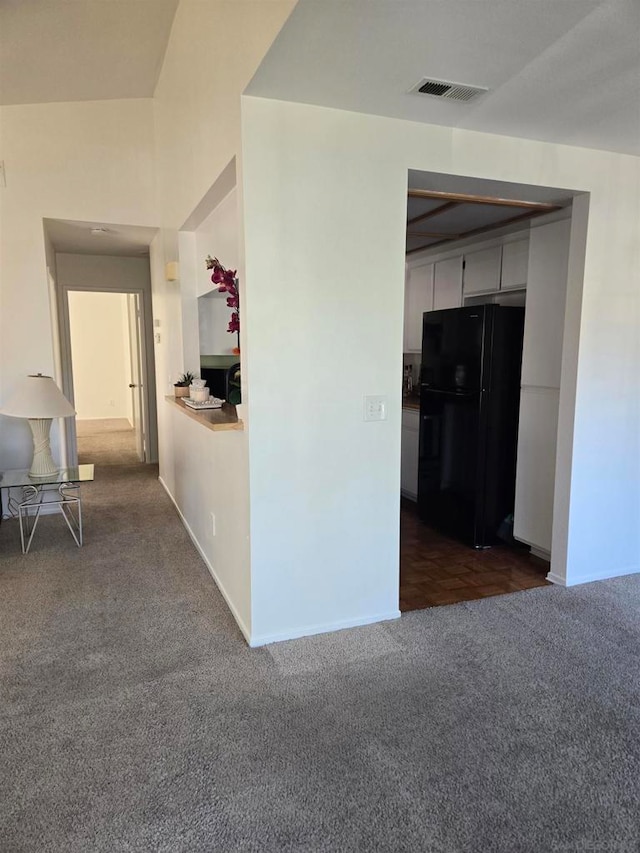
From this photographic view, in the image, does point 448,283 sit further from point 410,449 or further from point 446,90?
point 446,90

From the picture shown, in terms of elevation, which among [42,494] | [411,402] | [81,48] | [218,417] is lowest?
[42,494]

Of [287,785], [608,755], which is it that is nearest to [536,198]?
[608,755]

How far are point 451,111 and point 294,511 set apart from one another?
188 centimetres

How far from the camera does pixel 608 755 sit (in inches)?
71.2

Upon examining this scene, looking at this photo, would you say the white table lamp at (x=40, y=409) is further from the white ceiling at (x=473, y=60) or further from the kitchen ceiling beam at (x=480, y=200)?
the kitchen ceiling beam at (x=480, y=200)

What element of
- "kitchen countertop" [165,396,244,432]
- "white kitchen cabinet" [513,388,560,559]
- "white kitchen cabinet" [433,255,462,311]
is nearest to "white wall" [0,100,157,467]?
"kitchen countertop" [165,396,244,432]

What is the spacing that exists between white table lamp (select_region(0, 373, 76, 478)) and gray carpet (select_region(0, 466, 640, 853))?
113 centimetres

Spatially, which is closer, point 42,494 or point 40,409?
point 40,409

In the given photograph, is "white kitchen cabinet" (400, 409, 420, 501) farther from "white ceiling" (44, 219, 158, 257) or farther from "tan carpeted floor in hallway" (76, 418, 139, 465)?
"tan carpeted floor in hallway" (76, 418, 139, 465)

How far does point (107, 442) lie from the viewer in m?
7.68

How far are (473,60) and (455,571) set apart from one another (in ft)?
8.67

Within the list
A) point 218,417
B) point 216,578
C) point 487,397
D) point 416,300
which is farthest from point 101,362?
point 487,397

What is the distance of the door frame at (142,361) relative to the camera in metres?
5.62

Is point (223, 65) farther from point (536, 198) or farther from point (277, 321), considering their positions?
point (536, 198)
